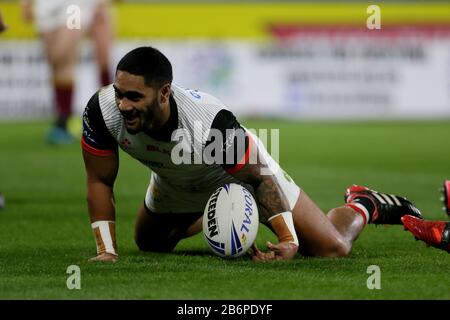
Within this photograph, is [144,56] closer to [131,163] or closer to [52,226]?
[52,226]

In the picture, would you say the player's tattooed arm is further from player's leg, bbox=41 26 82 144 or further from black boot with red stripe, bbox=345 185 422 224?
player's leg, bbox=41 26 82 144

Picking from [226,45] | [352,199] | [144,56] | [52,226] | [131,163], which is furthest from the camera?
[226,45]

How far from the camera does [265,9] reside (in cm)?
2038

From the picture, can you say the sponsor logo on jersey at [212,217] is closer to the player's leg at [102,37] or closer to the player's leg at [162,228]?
the player's leg at [162,228]

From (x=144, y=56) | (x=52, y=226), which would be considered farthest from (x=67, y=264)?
(x=52, y=226)

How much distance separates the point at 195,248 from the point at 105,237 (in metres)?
0.97

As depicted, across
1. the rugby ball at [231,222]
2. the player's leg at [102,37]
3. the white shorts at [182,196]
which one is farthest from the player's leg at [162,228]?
the player's leg at [102,37]

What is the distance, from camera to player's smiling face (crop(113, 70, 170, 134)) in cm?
587

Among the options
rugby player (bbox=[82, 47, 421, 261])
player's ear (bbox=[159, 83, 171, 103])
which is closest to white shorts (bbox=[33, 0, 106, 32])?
rugby player (bbox=[82, 47, 421, 261])

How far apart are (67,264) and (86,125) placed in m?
0.79

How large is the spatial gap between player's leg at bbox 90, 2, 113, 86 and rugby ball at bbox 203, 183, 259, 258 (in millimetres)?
9152

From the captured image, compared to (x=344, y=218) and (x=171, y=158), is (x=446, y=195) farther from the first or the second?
(x=171, y=158)

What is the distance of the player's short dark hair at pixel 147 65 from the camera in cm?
587

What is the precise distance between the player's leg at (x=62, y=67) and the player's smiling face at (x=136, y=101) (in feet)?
29.7
